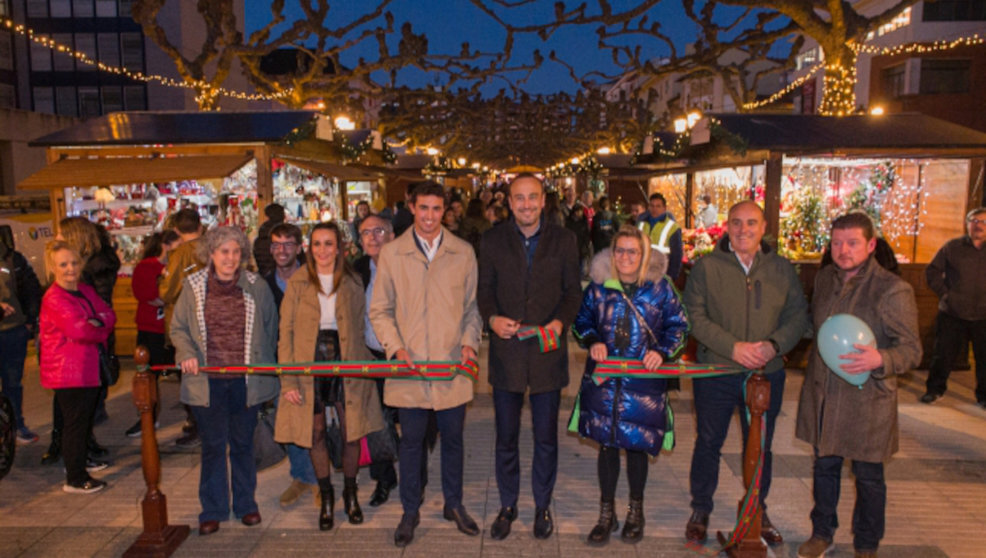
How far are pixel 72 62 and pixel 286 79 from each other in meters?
26.0

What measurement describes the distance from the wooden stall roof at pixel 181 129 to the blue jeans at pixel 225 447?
5.53 meters

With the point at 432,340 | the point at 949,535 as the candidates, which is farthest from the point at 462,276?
the point at 949,535

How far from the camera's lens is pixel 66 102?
39.9 meters

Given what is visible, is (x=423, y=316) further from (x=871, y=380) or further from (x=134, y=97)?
(x=134, y=97)

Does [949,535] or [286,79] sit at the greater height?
[286,79]

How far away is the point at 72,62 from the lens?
1549 inches

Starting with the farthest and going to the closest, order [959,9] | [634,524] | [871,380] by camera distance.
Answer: [959,9]
[634,524]
[871,380]

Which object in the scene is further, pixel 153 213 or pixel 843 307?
pixel 153 213

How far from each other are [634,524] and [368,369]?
70.9 inches

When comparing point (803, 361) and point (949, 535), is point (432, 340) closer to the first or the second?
point (949, 535)

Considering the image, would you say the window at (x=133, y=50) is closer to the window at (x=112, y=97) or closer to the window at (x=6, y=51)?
the window at (x=112, y=97)

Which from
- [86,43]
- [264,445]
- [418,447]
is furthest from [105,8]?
[418,447]

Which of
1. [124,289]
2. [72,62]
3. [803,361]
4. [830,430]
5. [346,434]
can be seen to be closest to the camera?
[830,430]

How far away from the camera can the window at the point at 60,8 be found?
126ft
